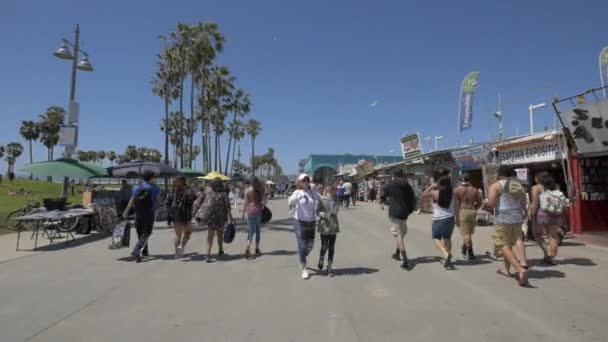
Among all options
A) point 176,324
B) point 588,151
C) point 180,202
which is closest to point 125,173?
point 180,202

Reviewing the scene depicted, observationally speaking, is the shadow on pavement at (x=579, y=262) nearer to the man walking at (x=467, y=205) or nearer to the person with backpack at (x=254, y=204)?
the man walking at (x=467, y=205)

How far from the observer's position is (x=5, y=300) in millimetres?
6133

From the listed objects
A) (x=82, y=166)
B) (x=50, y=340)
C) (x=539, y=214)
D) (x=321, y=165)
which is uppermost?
(x=321, y=165)

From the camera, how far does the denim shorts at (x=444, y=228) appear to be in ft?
26.2

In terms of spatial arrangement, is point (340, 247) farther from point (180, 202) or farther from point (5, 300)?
point (5, 300)

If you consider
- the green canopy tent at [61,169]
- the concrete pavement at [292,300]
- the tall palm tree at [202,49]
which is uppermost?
the tall palm tree at [202,49]

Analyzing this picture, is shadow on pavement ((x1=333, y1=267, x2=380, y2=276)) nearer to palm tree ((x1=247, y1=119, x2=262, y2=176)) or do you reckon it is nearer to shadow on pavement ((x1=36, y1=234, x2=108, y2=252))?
shadow on pavement ((x1=36, y1=234, x2=108, y2=252))

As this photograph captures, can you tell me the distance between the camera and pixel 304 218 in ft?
24.7

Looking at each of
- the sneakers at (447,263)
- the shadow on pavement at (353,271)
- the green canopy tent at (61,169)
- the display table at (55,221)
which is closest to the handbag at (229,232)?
the shadow on pavement at (353,271)

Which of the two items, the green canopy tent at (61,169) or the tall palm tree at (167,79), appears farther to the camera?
the tall palm tree at (167,79)

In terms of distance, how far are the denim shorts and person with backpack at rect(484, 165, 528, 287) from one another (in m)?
0.88

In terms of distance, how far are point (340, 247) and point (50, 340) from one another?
7.03 m

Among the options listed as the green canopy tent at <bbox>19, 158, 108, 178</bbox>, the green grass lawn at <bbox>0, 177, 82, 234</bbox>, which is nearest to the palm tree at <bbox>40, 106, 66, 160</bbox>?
the green grass lawn at <bbox>0, 177, 82, 234</bbox>

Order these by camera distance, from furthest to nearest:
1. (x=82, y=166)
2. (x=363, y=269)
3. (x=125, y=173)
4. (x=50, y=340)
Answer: (x=125, y=173), (x=82, y=166), (x=363, y=269), (x=50, y=340)
